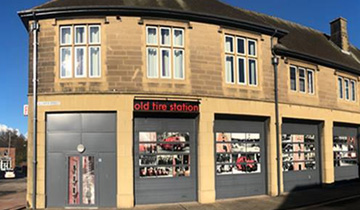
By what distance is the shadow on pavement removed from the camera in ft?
43.8

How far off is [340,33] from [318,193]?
37.3ft

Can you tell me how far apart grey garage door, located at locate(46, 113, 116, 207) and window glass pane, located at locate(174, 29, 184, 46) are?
384cm

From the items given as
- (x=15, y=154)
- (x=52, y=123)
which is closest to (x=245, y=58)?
(x=52, y=123)

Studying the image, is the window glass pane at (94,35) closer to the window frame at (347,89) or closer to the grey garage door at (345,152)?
the grey garage door at (345,152)

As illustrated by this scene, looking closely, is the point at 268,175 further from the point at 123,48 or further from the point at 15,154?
the point at 15,154

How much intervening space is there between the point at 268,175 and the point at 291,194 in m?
1.38

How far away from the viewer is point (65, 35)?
1317 cm

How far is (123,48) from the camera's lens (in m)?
13.0

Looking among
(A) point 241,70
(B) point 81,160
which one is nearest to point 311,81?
(A) point 241,70

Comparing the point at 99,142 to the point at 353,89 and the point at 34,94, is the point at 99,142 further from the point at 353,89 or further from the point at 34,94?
the point at 353,89

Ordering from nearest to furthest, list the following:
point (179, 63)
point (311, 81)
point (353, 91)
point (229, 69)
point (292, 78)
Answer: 1. point (179, 63)
2. point (229, 69)
3. point (292, 78)
4. point (311, 81)
5. point (353, 91)

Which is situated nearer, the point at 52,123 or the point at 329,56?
the point at 52,123

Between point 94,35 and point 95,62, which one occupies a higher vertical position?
point 94,35

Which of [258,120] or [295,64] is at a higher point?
[295,64]
